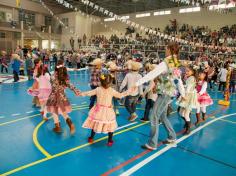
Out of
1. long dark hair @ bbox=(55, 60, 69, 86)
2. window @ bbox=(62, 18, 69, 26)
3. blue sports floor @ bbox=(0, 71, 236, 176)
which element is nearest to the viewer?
blue sports floor @ bbox=(0, 71, 236, 176)

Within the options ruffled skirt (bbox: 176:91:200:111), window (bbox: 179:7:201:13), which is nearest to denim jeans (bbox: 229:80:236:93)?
Answer: ruffled skirt (bbox: 176:91:200:111)

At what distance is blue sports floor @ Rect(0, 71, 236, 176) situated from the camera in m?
3.35

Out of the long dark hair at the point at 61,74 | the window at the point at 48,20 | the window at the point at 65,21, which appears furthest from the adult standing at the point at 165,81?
the window at the point at 48,20

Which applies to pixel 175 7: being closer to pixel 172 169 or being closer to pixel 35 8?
pixel 35 8

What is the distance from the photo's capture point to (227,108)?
295 inches

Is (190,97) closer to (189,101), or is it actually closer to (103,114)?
(189,101)

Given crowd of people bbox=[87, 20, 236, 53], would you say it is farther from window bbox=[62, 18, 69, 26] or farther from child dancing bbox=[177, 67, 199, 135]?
child dancing bbox=[177, 67, 199, 135]

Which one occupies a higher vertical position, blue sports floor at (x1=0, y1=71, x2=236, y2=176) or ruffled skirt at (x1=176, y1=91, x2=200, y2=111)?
ruffled skirt at (x1=176, y1=91, x2=200, y2=111)

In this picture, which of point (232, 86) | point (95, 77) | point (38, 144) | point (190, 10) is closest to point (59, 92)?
point (38, 144)

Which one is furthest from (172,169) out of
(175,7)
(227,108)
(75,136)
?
(175,7)

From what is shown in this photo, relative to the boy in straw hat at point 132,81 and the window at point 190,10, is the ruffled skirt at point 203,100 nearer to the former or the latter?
the boy in straw hat at point 132,81

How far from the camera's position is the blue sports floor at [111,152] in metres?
3.35

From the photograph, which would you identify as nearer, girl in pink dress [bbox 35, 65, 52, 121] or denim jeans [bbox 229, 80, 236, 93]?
girl in pink dress [bbox 35, 65, 52, 121]

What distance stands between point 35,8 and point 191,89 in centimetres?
3137
